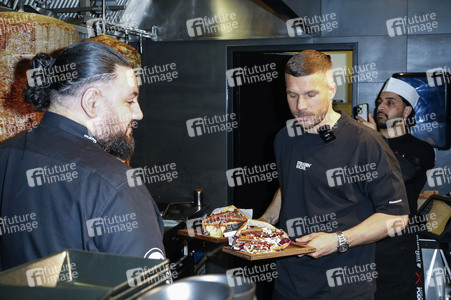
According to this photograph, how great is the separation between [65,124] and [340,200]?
50.5 inches

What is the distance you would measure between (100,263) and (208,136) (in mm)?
3987

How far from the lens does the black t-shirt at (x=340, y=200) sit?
6.28 feet

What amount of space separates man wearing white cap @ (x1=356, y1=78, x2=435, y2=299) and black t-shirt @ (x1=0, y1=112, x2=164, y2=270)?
2.48m

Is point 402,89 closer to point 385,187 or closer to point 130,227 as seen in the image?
point 385,187

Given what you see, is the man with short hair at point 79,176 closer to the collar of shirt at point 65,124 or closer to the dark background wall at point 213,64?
the collar of shirt at point 65,124

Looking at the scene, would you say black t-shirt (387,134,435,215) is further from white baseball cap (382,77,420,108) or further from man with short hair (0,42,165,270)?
man with short hair (0,42,165,270)

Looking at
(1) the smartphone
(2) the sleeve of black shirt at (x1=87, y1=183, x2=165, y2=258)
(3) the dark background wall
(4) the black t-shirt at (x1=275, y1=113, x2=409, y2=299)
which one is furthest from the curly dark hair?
(3) the dark background wall

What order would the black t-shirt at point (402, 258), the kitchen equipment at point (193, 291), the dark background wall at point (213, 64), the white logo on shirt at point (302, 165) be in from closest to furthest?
1. the kitchen equipment at point (193, 291)
2. the white logo on shirt at point (302, 165)
3. the black t-shirt at point (402, 258)
4. the dark background wall at point (213, 64)

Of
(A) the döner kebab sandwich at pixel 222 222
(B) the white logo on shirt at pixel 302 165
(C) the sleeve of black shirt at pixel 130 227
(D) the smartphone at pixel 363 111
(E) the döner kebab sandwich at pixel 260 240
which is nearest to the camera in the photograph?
(C) the sleeve of black shirt at pixel 130 227

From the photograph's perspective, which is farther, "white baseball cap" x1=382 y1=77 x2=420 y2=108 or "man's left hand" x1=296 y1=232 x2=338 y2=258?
"white baseball cap" x1=382 y1=77 x2=420 y2=108

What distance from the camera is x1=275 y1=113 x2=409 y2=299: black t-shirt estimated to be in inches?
75.4

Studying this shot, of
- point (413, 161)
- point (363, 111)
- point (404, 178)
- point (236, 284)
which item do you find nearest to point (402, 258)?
point (404, 178)

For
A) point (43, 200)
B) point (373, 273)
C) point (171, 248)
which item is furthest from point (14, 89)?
point (373, 273)

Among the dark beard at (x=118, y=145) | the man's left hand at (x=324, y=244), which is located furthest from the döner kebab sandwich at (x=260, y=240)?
the dark beard at (x=118, y=145)
